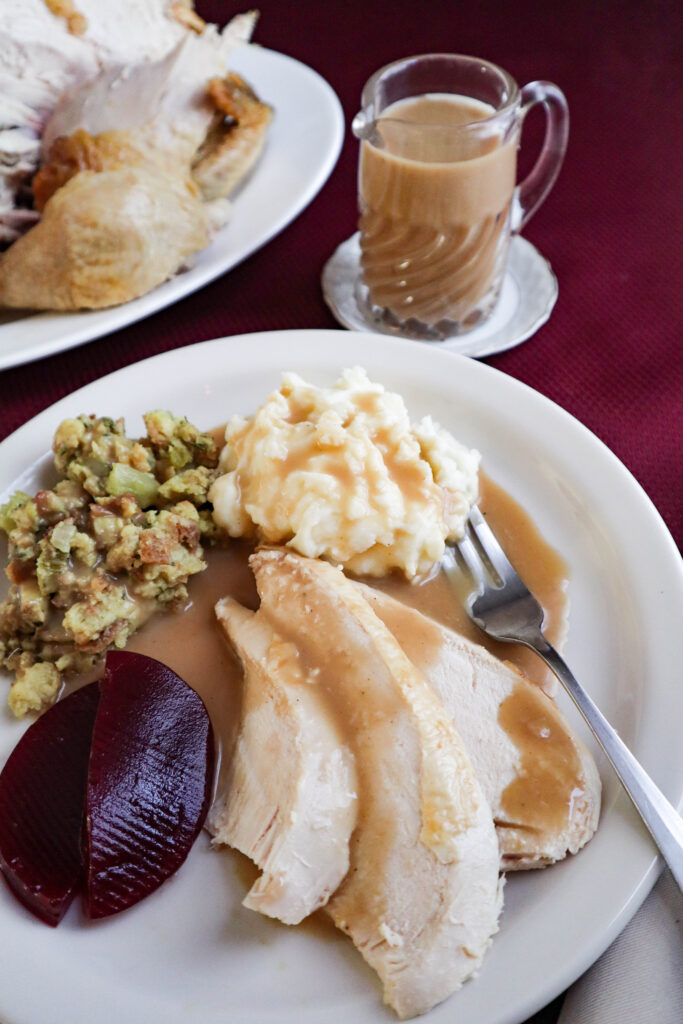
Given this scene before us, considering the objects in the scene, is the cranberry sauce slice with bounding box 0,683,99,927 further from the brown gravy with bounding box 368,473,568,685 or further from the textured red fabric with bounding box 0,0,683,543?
the textured red fabric with bounding box 0,0,683,543

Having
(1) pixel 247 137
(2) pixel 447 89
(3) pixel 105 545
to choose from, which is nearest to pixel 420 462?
(3) pixel 105 545

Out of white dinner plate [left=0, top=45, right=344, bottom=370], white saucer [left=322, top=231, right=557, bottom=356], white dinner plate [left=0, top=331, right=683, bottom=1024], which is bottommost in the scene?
white dinner plate [left=0, top=331, right=683, bottom=1024]

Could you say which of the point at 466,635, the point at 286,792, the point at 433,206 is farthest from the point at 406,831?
the point at 433,206

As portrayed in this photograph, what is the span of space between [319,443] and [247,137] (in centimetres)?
197

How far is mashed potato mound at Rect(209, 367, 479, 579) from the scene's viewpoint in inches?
92.3

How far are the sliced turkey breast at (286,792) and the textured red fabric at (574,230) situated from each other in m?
1.34

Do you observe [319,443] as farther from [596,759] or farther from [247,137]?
[247,137]

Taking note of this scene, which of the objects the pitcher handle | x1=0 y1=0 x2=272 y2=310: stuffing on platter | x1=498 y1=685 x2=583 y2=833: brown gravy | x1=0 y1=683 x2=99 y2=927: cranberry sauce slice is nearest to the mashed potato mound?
x1=498 y1=685 x2=583 y2=833: brown gravy

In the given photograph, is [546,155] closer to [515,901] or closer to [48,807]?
[515,901]

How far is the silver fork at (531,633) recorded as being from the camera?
181 cm

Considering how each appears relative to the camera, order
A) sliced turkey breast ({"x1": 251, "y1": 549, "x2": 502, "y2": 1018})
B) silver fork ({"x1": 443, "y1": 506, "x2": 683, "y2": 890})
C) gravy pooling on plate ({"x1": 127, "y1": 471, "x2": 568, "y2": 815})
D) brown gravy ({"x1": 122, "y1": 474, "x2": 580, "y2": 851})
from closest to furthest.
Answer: sliced turkey breast ({"x1": 251, "y1": 549, "x2": 502, "y2": 1018})
silver fork ({"x1": 443, "y1": 506, "x2": 683, "y2": 890})
brown gravy ({"x1": 122, "y1": 474, "x2": 580, "y2": 851})
gravy pooling on plate ({"x1": 127, "y1": 471, "x2": 568, "y2": 815})

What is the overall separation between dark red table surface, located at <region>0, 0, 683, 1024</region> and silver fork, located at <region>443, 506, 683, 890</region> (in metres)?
0.63

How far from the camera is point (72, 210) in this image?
3102mm

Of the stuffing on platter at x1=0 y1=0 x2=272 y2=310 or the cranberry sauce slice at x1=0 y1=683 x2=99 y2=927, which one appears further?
the stuffing on platter at x1=0 y1=0 x2=272 y2=310
